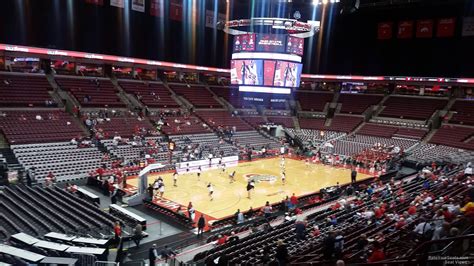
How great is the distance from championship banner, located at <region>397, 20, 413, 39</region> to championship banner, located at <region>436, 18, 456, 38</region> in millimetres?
3244

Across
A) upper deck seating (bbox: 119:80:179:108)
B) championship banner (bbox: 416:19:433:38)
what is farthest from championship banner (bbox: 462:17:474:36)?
upper deck seating (bbox: 119:80:179:108)

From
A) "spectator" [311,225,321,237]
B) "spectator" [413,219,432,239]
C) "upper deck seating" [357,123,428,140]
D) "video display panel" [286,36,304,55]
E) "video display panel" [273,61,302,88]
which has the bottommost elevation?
"upper deck seating" [357,123,428,140]

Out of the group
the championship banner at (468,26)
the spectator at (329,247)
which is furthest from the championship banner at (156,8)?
the spectator at (329,247)

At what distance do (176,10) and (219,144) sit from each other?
18.6 m

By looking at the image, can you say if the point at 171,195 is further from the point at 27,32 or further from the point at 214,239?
the point at 27,32

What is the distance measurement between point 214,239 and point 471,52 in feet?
136

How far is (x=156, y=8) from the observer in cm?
4184

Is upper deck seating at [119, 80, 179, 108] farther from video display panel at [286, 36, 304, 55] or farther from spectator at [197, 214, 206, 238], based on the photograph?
spectator at [197, 214, 206, 238]

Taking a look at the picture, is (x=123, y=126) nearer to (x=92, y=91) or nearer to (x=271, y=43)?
(x=92, y=91)

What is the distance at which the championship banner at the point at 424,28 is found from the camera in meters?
44.1

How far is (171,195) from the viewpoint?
22.9 m

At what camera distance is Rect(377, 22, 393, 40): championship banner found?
154 feet

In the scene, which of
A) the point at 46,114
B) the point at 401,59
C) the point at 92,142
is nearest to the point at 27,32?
the point at 46,114

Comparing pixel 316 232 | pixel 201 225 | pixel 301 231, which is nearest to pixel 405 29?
pixel 316 232
